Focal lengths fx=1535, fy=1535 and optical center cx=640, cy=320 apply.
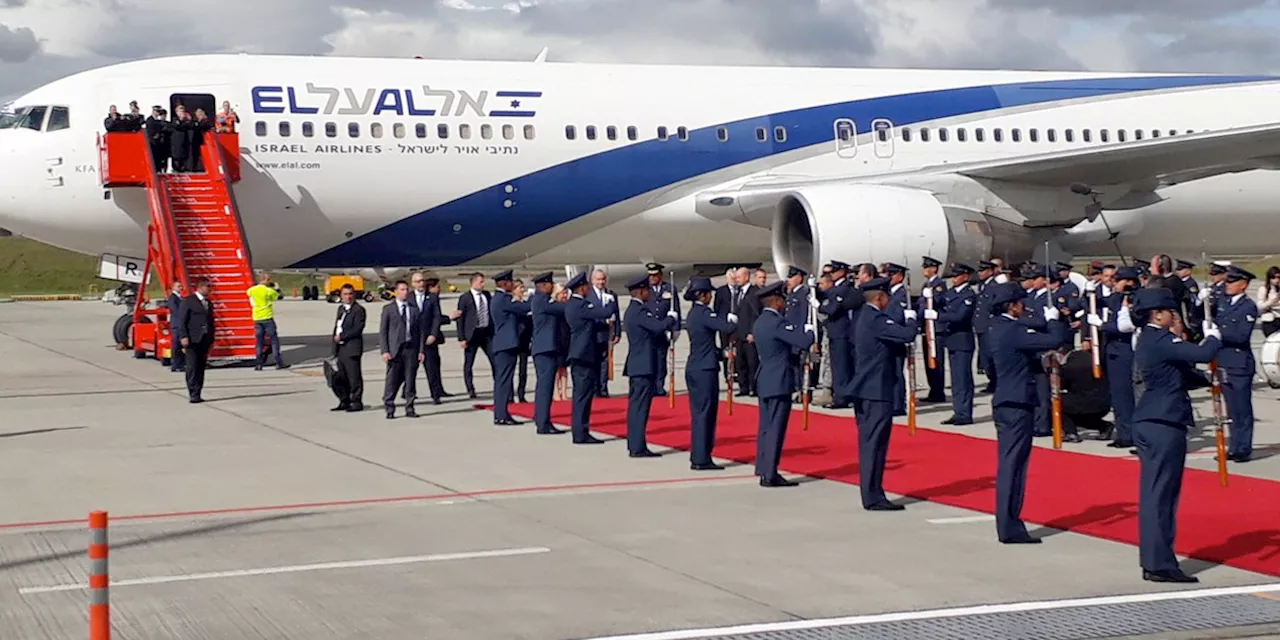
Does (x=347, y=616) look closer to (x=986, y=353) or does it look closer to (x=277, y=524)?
(x=277, y=524)

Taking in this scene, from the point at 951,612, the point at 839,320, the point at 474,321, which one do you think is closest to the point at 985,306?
the point at 839,320

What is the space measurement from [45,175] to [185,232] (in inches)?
76.0

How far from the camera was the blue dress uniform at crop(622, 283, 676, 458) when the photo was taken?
40.8 ft

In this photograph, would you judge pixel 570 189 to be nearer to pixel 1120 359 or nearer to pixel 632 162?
pixel 632 162

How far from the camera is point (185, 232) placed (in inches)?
787

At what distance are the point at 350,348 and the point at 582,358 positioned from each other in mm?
3377

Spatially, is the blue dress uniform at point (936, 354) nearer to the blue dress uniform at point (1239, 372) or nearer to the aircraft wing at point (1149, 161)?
the blue dress uniform at point (1239, 372)

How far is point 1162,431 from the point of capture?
26.1ft

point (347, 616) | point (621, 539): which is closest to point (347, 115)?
point (621, 539)

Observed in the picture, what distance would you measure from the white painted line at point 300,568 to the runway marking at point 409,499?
1.84 m

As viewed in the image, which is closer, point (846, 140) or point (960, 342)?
point (960, 342)

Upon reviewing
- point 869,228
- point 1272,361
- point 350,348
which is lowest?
point 1272,361

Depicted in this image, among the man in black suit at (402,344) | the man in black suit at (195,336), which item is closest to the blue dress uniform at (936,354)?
the man in black suit at (402,344)

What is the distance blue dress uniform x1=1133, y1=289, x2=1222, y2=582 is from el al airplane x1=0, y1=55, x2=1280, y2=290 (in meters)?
11.4
